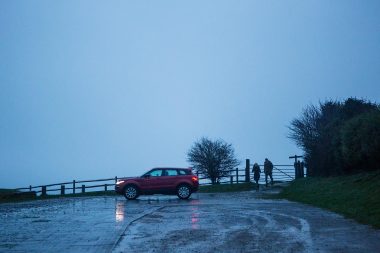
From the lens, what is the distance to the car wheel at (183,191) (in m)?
26.4

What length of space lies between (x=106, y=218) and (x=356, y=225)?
759 cm

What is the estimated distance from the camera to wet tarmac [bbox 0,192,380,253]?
10.3 meters

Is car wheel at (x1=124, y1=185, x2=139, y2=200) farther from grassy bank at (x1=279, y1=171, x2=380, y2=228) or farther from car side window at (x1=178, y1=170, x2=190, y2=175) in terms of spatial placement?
grassy bank at (x1=279, y1=171, x2=380, y2=228)

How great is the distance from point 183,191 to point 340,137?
820 centimetres

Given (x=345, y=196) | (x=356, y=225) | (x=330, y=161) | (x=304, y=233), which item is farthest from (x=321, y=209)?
(x=330, y=161)

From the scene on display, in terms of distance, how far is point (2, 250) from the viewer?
1044cm

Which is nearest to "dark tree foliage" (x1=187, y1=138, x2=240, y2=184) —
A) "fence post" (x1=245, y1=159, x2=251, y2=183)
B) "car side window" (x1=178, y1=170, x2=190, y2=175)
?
"fence post" (x1=245, y1=159, x2=251, y2=183)

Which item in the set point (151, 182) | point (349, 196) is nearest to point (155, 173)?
point (151, 182)

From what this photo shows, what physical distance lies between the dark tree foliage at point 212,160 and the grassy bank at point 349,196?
21.8 meters

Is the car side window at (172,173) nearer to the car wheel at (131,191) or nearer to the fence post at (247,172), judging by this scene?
the car wheel at (131,191)

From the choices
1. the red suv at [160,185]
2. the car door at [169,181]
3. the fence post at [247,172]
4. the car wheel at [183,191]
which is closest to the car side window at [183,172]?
the red suv at [160,185]

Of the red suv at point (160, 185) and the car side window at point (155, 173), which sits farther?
the car side window at point (155, 173)

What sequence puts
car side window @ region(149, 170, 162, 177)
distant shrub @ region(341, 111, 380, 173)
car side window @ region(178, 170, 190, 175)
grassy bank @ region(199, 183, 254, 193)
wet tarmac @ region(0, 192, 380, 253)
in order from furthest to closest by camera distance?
grassy bank @ region(199, 183, 254, 193)
car side window @ region(178, 170, 190, 175)
car side window @ region(149, 170, 162, 177)
distant shrub @ region(341, 111, 380, 173)
wet tarmac @ region(0, 192, 380, 253)

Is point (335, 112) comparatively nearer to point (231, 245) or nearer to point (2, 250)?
point (231, 245)
